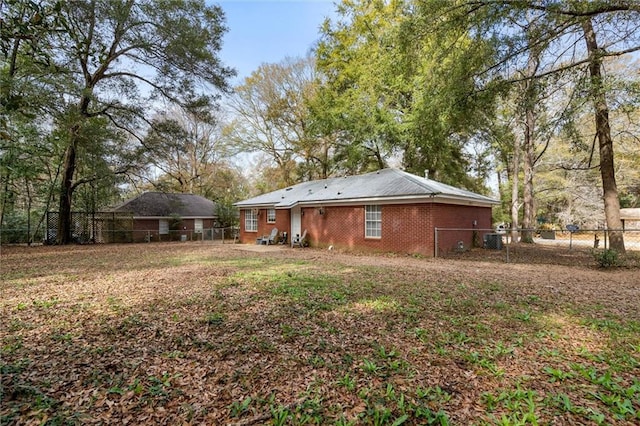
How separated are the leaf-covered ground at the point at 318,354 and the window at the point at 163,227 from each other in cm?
1885

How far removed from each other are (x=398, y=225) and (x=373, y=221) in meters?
1.27

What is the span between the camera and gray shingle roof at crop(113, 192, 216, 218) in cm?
2304

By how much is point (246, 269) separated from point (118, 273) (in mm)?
3288

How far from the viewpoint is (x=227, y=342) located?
12.6 feet

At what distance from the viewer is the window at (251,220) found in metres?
20.6

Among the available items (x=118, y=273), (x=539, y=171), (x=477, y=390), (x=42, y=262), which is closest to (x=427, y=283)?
(x=477, y=390)

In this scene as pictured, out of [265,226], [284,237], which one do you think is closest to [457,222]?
[284,237]

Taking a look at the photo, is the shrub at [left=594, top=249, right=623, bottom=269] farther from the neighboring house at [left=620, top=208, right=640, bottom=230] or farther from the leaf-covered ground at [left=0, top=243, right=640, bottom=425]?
the neighboring house at [left=620, top=208, right=640, bottom=230]

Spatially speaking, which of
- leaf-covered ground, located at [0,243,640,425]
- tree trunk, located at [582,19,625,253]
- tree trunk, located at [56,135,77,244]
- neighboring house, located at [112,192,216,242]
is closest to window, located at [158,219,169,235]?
neighboring house, located at [112,192,216,242]

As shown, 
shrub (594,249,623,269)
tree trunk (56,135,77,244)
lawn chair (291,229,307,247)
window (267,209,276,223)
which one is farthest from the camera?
window (267,209,276,223)

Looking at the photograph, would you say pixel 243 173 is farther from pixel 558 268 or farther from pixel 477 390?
pixel 477 390

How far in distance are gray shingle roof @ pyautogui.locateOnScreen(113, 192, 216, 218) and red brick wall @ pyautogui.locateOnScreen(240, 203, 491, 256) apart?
428 inches

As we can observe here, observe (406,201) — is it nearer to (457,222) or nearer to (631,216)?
(457,222)

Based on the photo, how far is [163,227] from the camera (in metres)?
24.7
